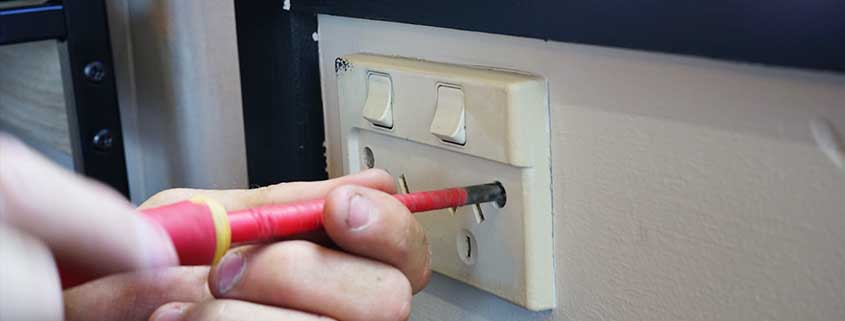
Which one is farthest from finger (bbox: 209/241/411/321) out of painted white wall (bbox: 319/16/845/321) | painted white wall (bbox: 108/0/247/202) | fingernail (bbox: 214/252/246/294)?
painted white wall (bbox: 108/0/247/202)

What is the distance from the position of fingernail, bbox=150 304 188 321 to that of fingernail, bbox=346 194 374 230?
9 centimetres

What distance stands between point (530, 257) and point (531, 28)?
110mm

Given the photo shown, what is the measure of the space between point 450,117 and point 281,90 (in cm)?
16

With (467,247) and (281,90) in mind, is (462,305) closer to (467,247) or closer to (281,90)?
(467,247)

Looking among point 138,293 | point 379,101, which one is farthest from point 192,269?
point 379,101

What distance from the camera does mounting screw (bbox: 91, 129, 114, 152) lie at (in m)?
→ 0.66

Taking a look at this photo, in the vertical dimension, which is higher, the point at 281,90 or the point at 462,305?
the point at 281,90

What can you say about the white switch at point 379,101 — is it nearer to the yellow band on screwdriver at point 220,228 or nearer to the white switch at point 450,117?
the white switch at point 450,117

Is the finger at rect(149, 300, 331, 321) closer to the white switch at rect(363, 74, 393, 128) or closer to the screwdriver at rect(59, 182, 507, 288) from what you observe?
the screwdriver at rect(59, 182, 507, 288)

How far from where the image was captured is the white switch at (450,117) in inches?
18.3

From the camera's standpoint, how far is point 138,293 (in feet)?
1.63

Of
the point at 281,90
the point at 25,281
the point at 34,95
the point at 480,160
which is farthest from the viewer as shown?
the point at 34,95

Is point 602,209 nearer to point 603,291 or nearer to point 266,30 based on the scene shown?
point 603,291

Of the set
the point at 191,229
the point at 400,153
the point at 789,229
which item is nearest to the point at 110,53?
the point at 400,153
